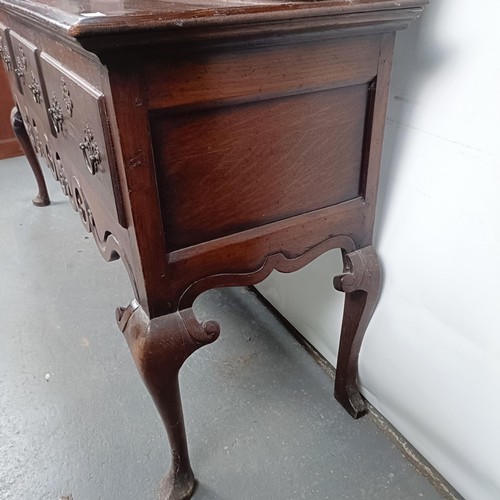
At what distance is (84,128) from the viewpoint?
0.65 meters

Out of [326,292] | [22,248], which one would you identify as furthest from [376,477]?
[22,248]

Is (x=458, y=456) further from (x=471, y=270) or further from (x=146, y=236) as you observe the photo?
(x=146, y=236)

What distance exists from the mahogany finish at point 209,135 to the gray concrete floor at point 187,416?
0.17 metres

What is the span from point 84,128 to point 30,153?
130cm

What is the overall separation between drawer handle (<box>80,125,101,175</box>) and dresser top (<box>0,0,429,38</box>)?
0.13 meters

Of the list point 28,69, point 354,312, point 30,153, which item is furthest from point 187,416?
point 30,153

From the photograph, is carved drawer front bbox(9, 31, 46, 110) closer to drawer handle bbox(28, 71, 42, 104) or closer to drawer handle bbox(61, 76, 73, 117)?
drawer handle bbox(28, 71, 42, 104)

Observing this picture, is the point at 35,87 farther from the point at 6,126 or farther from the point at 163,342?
the point at 6,126

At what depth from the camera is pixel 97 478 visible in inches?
37.3

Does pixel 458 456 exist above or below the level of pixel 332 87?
below

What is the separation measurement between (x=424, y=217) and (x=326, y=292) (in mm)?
363

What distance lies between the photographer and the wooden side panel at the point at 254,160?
0.60m

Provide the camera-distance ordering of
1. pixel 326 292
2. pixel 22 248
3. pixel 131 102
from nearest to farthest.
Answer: pixel 131 102 < pixel 326 292 < pixel 22 248

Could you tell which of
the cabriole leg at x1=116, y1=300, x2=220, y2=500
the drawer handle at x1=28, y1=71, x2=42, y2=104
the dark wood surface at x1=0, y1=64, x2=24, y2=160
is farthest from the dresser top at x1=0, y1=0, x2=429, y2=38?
the dark wood surface at x1=0, y1=64, x2=24, y2=160
